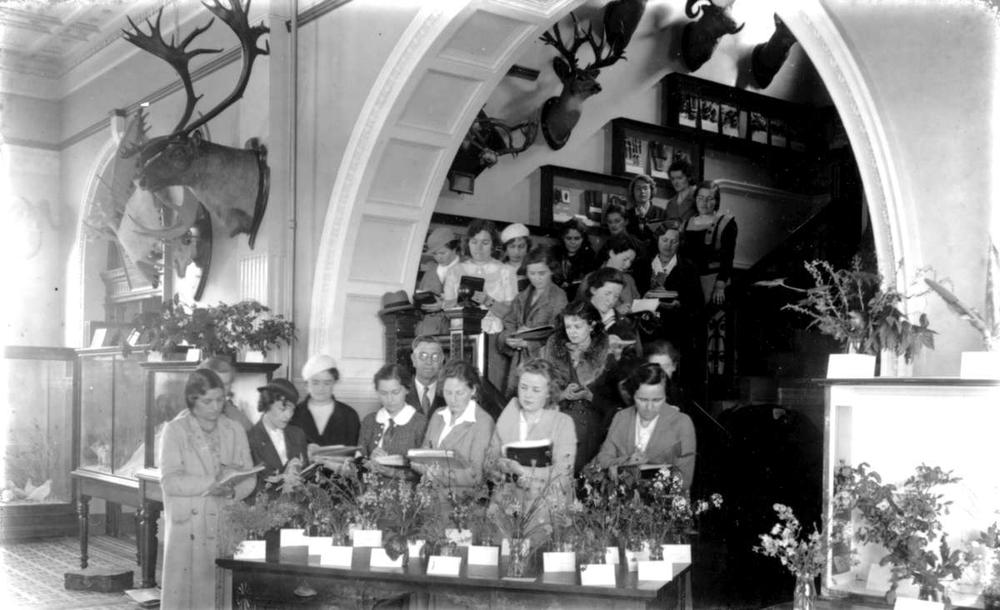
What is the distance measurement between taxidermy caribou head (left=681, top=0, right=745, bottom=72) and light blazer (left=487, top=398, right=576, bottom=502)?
5585 mm

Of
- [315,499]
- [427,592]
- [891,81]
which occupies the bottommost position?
[427,592]

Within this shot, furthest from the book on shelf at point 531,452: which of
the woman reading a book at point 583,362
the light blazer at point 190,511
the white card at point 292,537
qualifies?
the light blazer at point 190,511

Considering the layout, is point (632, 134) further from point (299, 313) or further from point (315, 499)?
point (315, 499)

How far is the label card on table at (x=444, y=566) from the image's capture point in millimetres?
4258

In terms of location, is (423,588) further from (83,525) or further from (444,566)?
(83,525)

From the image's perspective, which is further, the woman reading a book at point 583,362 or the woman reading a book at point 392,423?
the woman reading a book at point 583,362

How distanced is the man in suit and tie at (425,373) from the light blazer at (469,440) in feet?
2.65

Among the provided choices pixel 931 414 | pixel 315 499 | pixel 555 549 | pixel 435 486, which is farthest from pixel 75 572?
pixel 931 414

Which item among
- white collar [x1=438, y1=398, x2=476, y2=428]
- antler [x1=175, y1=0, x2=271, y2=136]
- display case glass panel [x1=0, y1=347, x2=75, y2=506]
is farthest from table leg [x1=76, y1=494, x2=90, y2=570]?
white collar [x1=438, y1=398, x2=476, y2=428]

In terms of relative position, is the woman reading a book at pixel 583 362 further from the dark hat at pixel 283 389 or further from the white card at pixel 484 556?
the dark hat at pixel 283 389

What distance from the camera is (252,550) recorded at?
15.4ft

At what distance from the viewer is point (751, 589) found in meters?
6.26

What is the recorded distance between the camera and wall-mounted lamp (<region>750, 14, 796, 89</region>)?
32.8 ft

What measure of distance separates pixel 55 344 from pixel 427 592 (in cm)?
807
